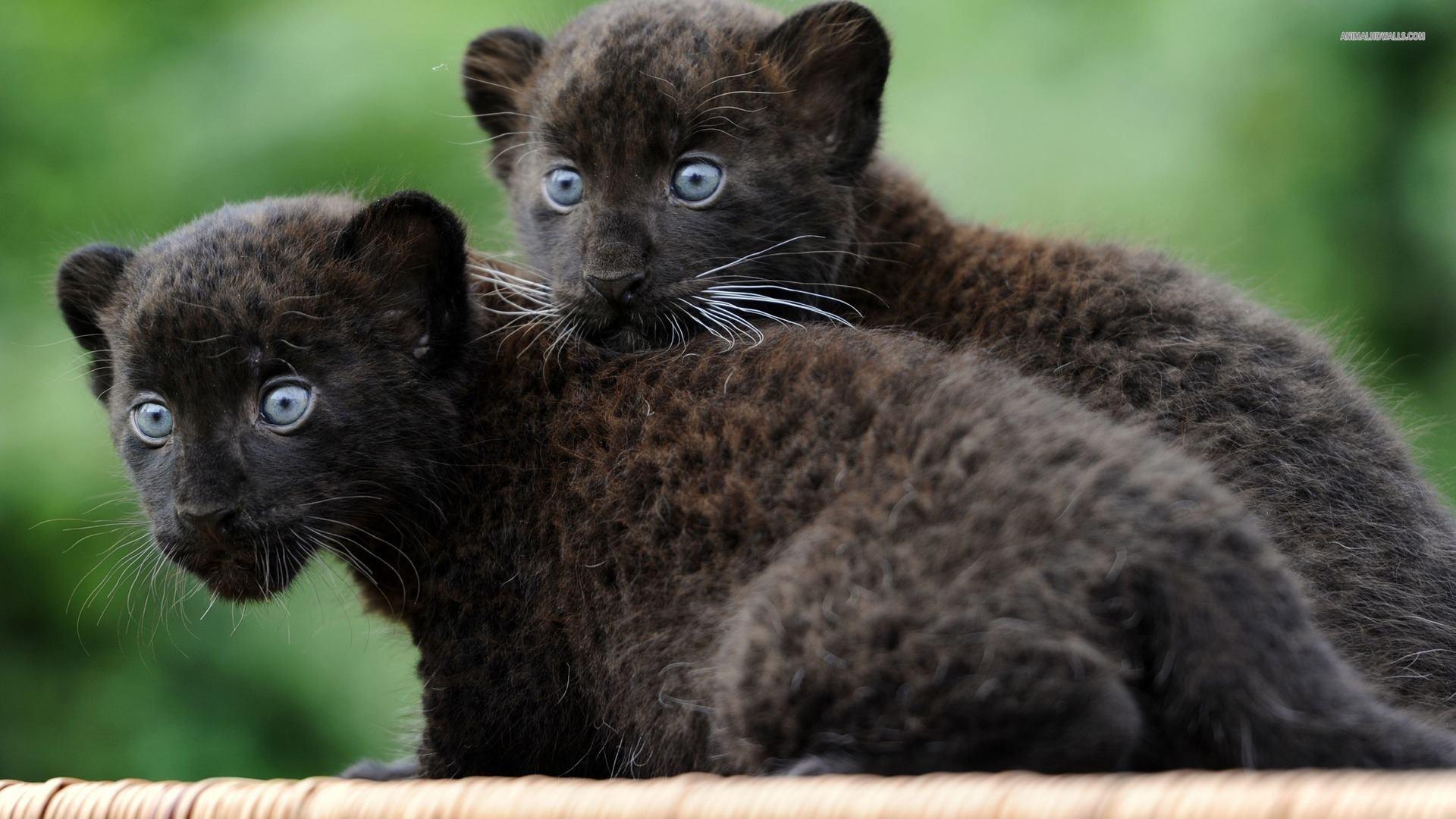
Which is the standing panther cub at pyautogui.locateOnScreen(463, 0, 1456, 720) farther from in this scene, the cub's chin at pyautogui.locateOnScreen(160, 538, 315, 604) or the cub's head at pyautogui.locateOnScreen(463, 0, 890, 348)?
the cub's chin at pyautogui.locateOnScreen(160, 538, 315, 604)

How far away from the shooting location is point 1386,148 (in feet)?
16.1

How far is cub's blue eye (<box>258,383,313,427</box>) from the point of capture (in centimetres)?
278

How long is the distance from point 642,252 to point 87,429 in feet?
7.63

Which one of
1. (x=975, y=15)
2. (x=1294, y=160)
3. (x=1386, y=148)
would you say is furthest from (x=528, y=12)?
(x=1386, y=148)

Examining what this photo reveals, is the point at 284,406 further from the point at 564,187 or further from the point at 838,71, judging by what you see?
the point at 838,71

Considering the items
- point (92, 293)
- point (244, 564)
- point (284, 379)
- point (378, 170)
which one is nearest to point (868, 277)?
point (284, 379)

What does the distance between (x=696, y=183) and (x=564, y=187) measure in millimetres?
357

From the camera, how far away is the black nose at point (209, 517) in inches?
106

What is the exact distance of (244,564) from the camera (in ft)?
9.23

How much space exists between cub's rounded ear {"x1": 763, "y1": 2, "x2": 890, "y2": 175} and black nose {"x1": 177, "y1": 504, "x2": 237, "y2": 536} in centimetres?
167

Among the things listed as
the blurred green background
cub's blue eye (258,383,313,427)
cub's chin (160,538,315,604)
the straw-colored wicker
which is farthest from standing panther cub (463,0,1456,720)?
the straw-colored wicker

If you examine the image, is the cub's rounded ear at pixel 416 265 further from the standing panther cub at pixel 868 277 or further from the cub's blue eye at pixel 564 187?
the cub's blue eye at pixel 564 187

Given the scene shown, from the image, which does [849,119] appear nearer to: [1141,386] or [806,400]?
[1141,386]

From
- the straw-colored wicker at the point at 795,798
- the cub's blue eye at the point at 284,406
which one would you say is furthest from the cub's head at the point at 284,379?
the straw-colored wicker at the point at 795,798
